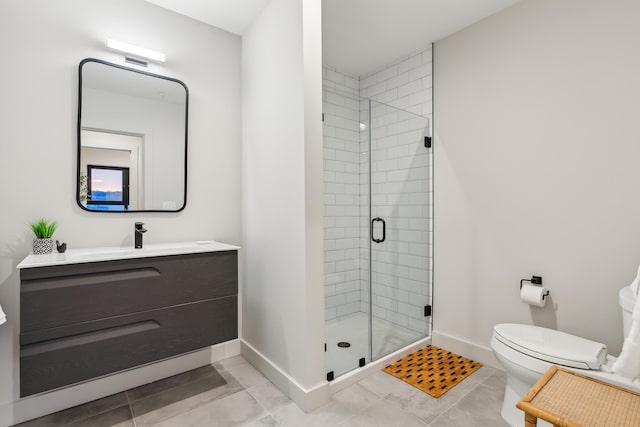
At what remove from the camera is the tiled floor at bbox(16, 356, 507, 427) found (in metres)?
1.68

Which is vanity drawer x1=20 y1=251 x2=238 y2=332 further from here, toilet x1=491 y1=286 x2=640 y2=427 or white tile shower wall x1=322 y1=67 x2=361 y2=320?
toilet x1=491 y1=286 x2=640 y2=427

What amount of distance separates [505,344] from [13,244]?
106 inches

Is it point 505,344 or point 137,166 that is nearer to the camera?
point 505,344

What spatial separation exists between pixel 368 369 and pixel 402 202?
1.29 metres

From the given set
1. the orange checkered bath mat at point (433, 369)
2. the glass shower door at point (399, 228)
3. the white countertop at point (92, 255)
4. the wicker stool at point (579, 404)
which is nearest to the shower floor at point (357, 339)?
the glass shower door at point (399, 228)

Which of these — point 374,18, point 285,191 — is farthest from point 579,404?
point 374,18

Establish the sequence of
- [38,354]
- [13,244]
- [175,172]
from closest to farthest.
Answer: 1. [38,354]
2. [13,244]
3. [175,172]

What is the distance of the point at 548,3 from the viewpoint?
2014mm

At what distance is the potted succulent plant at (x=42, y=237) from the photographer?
1.66m

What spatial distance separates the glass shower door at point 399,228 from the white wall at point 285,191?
2.50ft

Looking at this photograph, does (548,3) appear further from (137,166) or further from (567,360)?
(137,166)

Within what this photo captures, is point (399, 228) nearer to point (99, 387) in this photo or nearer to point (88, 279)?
point (88, 279)

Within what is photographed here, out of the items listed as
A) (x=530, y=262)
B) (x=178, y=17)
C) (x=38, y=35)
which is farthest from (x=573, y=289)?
(x=38, y=35)

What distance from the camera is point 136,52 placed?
79.0 inches
